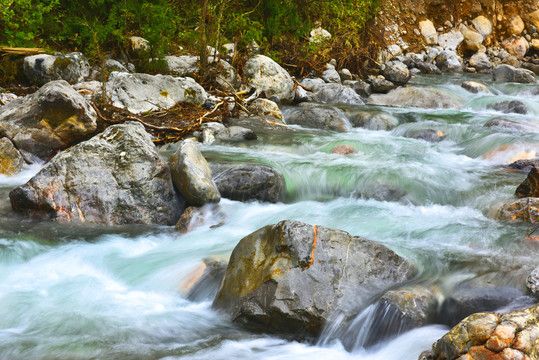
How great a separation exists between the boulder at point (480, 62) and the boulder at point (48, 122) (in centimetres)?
1448

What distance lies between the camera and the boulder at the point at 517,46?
19156 mm

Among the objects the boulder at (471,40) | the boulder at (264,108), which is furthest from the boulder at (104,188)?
the boulder at (471,40)

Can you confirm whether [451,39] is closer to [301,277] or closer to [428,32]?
[428,32]

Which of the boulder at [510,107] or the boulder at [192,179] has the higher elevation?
the boulder at [510,107]

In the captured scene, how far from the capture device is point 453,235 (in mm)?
4812

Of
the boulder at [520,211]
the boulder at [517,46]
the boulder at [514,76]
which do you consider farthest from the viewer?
the boulder at [517,46]

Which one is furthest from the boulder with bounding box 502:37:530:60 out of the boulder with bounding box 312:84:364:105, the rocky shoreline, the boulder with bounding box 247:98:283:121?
the boulder with bounding box 247:98:283:121

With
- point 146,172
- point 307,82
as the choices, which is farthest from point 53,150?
point 307,82

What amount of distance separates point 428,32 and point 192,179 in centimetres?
1595

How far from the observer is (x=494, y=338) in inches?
89.9

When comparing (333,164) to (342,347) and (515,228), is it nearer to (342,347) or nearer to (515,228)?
(515,228)

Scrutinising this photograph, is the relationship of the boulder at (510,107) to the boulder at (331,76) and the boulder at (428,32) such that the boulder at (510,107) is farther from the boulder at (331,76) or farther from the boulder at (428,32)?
the boulder at (428,32)

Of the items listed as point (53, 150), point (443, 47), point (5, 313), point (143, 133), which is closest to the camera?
point (5, 313)

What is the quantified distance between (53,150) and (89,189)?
1.81m
